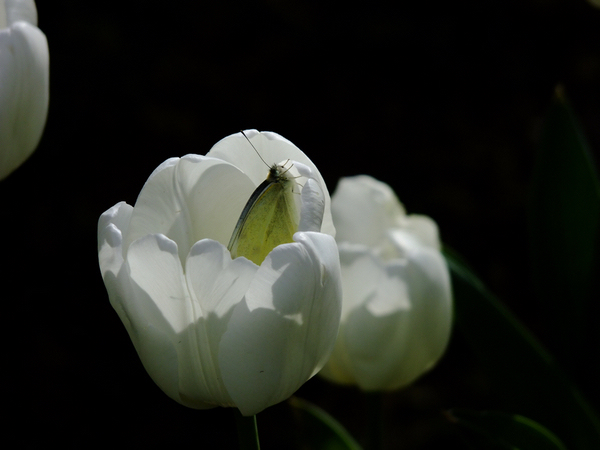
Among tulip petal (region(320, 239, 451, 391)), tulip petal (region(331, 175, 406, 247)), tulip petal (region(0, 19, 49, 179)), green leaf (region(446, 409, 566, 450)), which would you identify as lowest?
green leaf (region(446, 409, 566, 450))

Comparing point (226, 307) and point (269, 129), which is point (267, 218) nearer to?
point (226, 307)

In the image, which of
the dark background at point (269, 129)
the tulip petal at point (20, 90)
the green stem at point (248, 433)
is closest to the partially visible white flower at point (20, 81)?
the tulip petal at point (20, 90)

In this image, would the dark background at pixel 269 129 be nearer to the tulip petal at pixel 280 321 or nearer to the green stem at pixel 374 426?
the green stem at pixel 374 426

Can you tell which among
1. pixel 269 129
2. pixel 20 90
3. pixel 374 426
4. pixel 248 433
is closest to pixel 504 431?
pixel 374 426

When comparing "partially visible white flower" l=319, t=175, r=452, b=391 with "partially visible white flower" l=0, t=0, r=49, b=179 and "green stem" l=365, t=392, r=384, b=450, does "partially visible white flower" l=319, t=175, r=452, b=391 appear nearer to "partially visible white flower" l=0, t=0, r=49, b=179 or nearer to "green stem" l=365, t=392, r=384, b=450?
"green stem" l=365, t=392, r=384, b=450

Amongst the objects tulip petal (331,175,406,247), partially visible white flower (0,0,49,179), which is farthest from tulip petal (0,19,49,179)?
tulip petal (331,175,406,247)

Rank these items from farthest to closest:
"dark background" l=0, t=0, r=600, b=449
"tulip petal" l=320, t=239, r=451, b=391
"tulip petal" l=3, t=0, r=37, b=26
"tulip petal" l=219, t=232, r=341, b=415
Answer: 1. "dark background" l=0, t=0, r=600, b=449
2. "tulip petal" l=320, t=239, r=451, b=391
3. "tulip petal" l=3, t=0, r=37, b=26
4. "tulip petal" l=219, t=232, r=341, b=415

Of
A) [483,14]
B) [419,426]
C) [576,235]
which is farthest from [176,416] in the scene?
[483,14]
